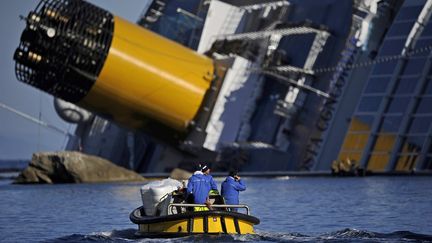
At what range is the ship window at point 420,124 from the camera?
62.3 m

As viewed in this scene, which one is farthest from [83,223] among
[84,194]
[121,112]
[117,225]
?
[121,112]

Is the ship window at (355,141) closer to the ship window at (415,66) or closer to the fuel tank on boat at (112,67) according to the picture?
the ship window at (415,66)

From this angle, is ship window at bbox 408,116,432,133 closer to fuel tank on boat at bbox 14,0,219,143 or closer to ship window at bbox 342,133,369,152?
ship window at bbox 342,133,369,152

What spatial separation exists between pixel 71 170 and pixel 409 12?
67.9 feet

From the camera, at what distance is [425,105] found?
6319cm

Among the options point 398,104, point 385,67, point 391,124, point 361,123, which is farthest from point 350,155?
point 385,67

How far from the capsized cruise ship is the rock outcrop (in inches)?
187

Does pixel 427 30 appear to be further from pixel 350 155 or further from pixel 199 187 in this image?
pixel 199 187

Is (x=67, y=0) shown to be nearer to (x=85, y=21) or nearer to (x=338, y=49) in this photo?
(x=85, y=21)

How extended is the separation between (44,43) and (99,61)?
365cm

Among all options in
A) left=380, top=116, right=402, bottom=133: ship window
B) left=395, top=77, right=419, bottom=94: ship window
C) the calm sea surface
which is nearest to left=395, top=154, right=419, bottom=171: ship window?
left=380, top=116, right=402, bottom=133: ship window

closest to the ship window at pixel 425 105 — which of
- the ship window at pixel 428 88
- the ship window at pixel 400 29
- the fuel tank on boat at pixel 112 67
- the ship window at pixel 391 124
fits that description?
the ship window at pixel 428 88

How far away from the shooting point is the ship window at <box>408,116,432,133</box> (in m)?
62.3

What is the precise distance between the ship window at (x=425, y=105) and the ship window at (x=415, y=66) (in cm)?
157
